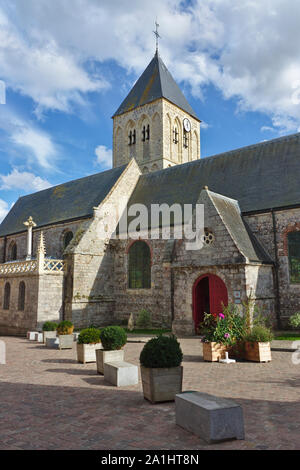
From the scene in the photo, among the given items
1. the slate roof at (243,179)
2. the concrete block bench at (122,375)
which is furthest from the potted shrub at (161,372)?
the slate roof at (243,179)

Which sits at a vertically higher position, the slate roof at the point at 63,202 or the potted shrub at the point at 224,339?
the slate roof at the point at 63,202

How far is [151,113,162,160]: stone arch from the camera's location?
34.4m

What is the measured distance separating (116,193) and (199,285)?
988cm

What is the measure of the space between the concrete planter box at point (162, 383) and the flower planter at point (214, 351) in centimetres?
426

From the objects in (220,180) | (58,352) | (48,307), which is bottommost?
(58,352)

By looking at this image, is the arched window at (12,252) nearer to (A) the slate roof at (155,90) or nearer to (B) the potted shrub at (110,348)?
(A) the slate roof at (155,90)

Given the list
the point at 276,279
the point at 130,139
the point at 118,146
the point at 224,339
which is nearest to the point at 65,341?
the point at 224,339

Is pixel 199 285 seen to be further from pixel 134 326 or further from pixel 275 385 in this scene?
pixel 275 385

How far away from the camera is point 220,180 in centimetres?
2130

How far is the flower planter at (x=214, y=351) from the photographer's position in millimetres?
10695

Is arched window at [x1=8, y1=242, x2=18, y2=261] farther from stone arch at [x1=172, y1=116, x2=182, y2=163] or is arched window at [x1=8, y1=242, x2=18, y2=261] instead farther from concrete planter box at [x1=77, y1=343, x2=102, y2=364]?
concrete planter box at [x1=77, y1=343, x2=102, y2=364]

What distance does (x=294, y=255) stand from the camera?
1698 centimetres

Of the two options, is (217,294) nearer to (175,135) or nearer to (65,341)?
(65,341)
